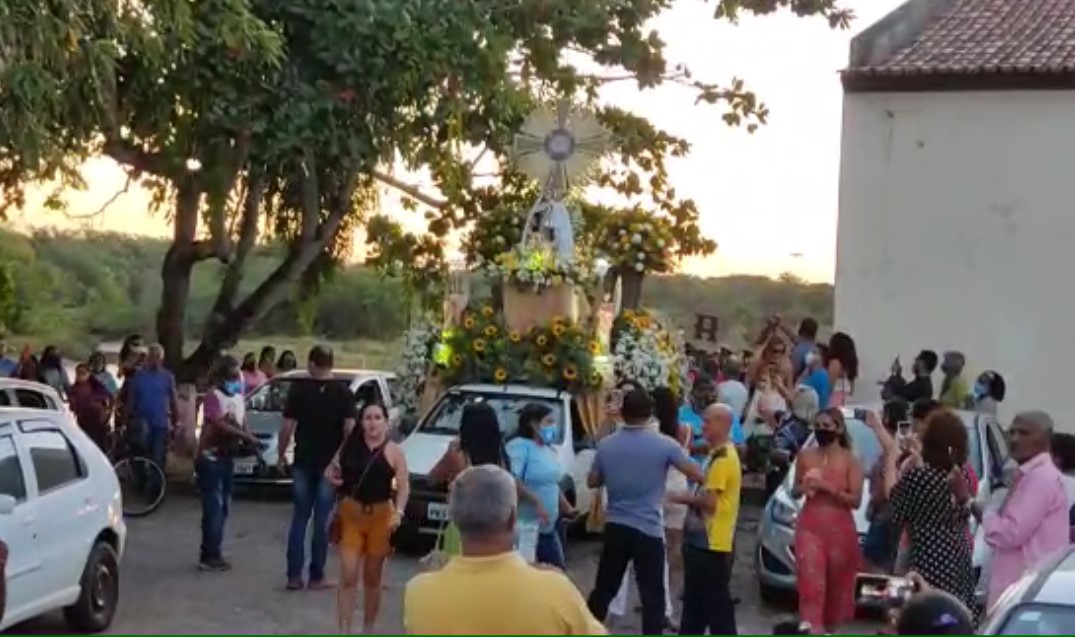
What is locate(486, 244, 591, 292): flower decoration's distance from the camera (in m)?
17.8

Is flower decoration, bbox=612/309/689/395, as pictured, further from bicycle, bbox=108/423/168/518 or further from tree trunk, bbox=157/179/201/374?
tree trunk, bbox=157/179/201/374

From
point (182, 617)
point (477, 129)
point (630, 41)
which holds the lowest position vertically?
point (182, 617)

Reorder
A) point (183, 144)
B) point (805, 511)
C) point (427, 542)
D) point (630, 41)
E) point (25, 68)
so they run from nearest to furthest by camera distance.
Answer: point (805, 511) → point (25, 68) → point (427, 542) → point (183, 144) → point (630, 41)

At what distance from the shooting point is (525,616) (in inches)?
198

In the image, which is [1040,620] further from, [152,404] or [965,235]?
[965,235]

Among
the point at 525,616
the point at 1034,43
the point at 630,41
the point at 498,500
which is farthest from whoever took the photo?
the point at 1034,43

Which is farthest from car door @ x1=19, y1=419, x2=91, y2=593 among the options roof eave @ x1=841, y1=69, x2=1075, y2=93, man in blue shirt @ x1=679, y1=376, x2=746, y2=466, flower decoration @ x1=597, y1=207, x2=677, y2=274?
roof eave @ x1=841, y1=69, x2=1075, y2=93

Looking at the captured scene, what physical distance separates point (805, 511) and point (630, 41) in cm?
1195

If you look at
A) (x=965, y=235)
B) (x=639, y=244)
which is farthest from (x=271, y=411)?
(x=965, y=235)

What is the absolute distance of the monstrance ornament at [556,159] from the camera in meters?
18.9

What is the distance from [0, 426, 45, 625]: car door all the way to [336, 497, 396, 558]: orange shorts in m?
1.80

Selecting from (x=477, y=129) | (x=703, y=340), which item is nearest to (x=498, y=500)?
(x=477, y=129)

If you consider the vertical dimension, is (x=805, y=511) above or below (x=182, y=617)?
above

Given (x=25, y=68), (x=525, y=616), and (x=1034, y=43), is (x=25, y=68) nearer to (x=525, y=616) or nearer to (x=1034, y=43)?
(x=525, y=616)
